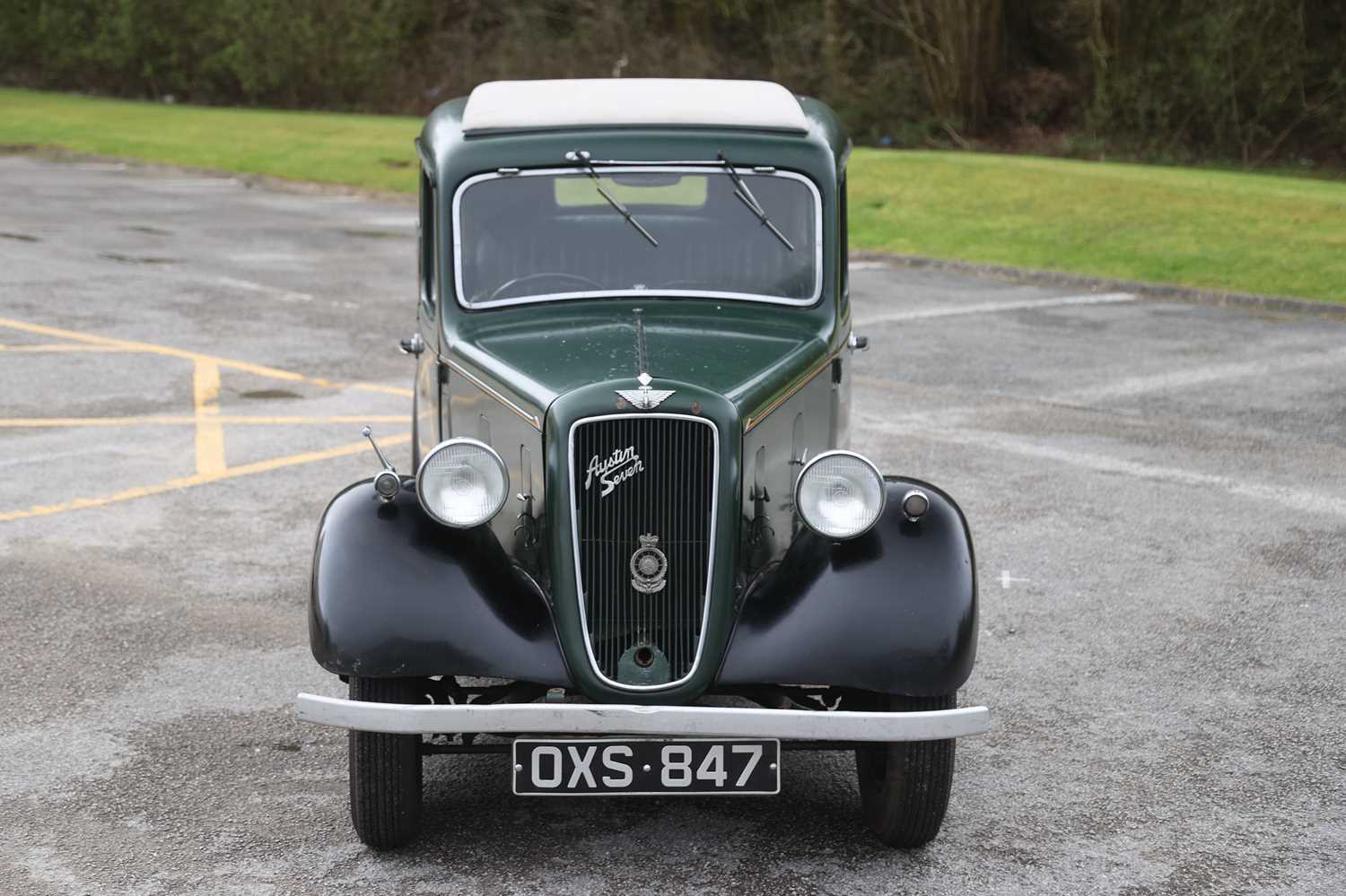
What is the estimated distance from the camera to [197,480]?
884cm

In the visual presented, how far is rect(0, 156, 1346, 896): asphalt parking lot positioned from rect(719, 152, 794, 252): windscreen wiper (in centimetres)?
186

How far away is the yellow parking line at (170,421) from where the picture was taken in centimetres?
1009

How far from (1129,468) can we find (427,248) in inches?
196

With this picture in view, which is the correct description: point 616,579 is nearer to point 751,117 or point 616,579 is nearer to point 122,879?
point 122,879

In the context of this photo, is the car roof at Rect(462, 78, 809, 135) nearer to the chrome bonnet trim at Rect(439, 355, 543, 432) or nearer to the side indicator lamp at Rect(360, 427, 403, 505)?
the chrome bonnet trim at Rect(439, 355, 543, 432)

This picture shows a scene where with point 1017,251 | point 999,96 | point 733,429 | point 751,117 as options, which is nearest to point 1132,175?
point 1017,251

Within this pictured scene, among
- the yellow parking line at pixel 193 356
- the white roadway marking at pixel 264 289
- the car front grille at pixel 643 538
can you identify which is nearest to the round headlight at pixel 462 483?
the car front grille at pixel 643 538

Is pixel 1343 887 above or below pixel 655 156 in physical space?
below

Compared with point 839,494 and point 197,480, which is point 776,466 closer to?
point 839,494

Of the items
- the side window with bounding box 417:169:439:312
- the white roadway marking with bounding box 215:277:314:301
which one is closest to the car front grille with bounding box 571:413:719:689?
the side window with bounding box 417:169:439:312

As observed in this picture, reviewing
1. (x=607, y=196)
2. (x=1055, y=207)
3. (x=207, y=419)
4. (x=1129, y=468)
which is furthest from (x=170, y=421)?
(x=1055, y=207)

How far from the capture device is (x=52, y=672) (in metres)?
6.06

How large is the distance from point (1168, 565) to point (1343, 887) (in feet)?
10.3

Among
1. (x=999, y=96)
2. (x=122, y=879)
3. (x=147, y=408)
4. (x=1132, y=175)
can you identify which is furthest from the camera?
(x=999, y=96)
